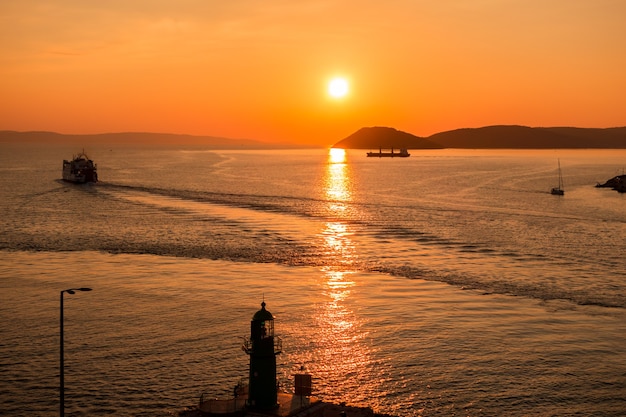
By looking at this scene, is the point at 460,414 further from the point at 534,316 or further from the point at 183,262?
the point at 183,262

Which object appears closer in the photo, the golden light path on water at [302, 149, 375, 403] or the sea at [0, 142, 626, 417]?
the sea at [0, 142, 626, 417]

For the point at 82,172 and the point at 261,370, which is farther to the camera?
the point at 82,172

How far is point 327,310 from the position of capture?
55938mm

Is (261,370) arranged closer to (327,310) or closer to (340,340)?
(340,340)

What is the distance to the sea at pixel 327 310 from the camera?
38688mm

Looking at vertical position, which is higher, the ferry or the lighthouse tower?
the ferry

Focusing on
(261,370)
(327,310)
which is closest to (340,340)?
(327,310)

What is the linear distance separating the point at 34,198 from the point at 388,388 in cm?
12898

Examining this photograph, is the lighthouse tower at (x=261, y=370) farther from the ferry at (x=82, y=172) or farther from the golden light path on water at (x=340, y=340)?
the ferry at (x=82, y=172)

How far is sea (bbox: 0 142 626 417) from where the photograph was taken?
1523 inches

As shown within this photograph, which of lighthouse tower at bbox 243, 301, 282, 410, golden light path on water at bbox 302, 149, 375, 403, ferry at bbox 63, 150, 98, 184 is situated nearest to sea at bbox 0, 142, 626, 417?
golden light path on water at bbox 302, 149, 375, 403

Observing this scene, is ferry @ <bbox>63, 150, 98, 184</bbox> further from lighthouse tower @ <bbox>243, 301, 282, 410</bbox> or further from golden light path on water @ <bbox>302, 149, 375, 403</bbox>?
lighthouse tower @ <bbox>243, 301, 282, 410</bbox>

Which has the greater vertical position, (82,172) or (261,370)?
(82,172)

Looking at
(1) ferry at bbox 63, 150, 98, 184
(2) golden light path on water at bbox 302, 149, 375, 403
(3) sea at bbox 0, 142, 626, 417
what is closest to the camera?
(3) sea at bbox 0, 142, 626, 417
